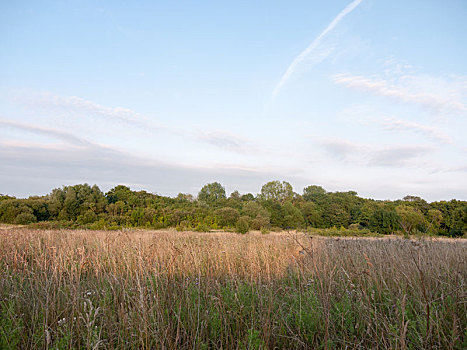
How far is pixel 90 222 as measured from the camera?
20.5m

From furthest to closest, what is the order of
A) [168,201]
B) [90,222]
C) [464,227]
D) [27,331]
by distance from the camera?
[464,227] → [168,201] → [90,222] → [27,331]

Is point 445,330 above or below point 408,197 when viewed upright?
below

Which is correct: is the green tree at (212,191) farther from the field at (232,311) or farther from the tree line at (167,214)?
the field at (232,311)

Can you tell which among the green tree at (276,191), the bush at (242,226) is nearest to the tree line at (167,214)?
the bush at (242,226)

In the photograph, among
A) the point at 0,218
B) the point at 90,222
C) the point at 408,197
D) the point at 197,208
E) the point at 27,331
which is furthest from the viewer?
the point at 408,197

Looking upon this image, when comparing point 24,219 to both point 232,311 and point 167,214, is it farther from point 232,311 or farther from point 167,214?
point 232,311

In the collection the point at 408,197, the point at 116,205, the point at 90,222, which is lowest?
the point at 90,222

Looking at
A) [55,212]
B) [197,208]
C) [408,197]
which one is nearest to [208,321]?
[197,208]

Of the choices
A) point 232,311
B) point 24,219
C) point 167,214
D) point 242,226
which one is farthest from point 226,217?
point 232,311

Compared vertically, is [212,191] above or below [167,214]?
above

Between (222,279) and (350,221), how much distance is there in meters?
31.2

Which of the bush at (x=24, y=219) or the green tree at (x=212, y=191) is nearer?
the bush at (x=24, y=219)

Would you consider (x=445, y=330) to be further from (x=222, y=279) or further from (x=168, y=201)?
(x=168, y=201)

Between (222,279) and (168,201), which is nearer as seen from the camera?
(222,279)
